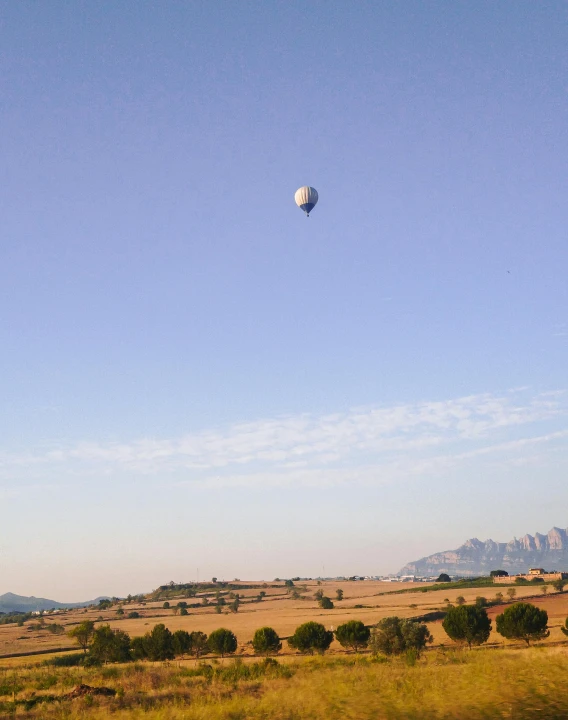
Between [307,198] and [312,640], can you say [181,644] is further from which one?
[307,198]

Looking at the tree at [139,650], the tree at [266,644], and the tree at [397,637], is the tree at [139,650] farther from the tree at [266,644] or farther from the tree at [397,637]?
the tree at [397,637]

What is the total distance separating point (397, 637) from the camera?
6097 cm

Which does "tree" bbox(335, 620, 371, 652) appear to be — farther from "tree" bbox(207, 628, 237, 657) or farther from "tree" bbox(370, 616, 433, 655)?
"tree" bbox(207, 628, 237, 657)

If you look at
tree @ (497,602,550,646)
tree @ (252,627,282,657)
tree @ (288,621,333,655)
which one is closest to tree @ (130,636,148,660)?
tree @ (252,627,282,657)

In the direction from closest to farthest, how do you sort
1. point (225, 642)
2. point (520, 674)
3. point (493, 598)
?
point (520, 674) → point (225, 642) → point (493, 598)

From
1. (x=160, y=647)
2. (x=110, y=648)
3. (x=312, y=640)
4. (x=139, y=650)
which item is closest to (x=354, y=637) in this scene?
(x=312, y=640)

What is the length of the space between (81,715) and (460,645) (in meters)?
54.6

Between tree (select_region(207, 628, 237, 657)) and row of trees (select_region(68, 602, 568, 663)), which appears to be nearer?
row of trees (select_region(68, 602, 568, 663))

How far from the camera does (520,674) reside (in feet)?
61.2

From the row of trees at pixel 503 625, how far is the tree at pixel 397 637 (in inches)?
138

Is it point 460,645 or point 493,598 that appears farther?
point 493,598

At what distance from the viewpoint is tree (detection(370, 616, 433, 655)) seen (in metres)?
59.3

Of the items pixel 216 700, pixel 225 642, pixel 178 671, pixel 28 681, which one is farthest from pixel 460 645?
pixel 216 700

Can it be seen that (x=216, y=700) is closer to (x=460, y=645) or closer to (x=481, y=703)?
(x=481, y=703)
